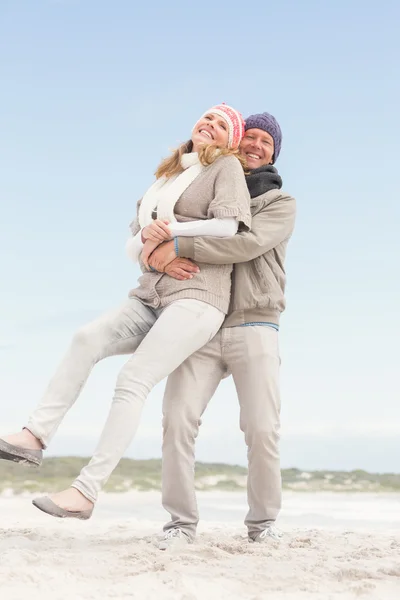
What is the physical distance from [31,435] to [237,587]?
110 cm

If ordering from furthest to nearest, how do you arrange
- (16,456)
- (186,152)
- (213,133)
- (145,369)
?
(186,152) → (213,133) → (145,369) → (16,456)

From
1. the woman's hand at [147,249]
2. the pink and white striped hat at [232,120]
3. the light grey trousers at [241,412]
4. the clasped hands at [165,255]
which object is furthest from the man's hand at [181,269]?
the pink and white striped hat at [232,120]

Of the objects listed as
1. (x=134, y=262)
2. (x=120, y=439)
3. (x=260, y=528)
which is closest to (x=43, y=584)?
(x=120, y=439)

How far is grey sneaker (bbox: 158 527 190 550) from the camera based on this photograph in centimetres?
355

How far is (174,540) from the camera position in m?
3.61

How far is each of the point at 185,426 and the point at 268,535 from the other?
70 cm

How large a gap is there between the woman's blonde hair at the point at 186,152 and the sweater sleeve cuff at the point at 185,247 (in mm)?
426

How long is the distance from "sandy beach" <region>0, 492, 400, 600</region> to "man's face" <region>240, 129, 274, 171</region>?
76.3 inches

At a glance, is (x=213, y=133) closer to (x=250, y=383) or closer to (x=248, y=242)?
(x=248, y=242)

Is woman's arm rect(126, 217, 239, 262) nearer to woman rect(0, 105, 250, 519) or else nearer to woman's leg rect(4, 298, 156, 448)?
woman rect(0, 105, 250, 519)

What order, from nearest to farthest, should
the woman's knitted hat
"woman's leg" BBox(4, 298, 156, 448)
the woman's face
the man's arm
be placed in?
"woman's leg" BBox(4, 298, 156, 448) < the man's arm < the woman's face < the woman's knitted hat

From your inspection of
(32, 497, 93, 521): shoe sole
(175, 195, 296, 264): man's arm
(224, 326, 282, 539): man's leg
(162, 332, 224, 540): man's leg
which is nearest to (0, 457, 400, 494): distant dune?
(162, 332, 224, 540): man's leg

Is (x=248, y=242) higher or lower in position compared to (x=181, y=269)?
higher

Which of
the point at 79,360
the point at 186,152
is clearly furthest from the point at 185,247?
the point at 79,360
